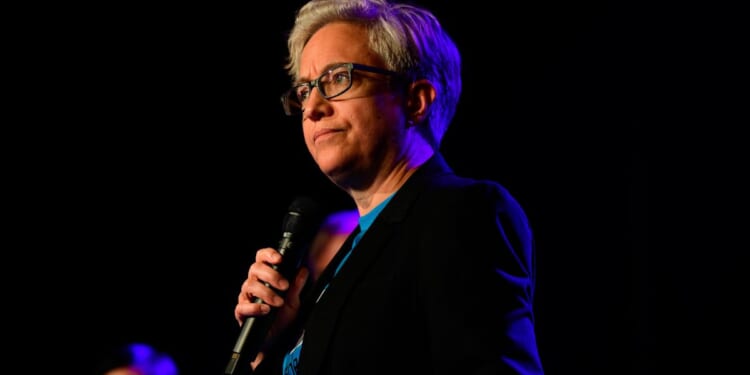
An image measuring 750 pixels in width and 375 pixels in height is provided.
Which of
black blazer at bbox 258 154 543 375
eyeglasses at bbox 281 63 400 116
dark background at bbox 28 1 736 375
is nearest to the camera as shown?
black blazer at bbox 258 154 543 375

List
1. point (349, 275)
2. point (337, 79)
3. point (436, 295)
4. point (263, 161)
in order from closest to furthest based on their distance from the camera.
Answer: point (436, 295) → point (349, 275) → point (337, 79) → point (263, 161)

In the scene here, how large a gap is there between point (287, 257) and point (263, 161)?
6.19 ft

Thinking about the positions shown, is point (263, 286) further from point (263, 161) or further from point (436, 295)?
point (263, 161)

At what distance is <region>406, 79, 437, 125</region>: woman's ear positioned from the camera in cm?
150

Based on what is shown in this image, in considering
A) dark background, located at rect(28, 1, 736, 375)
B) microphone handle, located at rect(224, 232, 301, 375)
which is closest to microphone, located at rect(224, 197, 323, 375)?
microphone handle, located at rect(224, 232, 301, 375)

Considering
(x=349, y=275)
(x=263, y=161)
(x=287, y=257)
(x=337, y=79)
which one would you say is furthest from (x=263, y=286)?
(x=263, y=161)

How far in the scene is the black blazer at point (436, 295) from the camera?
100 centimetres

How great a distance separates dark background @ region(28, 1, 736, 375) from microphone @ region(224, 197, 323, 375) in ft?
4.14

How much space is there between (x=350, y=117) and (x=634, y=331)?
1922 mm

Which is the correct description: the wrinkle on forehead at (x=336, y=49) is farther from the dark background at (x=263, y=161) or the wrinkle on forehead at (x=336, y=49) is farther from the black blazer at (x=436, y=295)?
the dark background at (x=263, y=161)

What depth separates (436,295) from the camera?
105 cm

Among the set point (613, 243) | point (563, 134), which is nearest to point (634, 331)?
point (613, 243)

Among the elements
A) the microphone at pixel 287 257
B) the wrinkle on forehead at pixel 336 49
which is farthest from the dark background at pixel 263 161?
the wrinkle on forehead at pixel 336 49

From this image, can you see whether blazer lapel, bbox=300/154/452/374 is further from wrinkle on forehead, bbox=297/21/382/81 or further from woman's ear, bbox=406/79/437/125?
wrinkle on forehead, bbox=297/21/382/81
